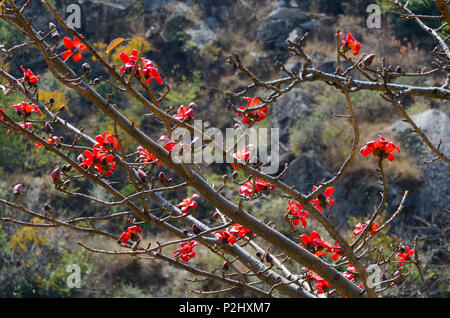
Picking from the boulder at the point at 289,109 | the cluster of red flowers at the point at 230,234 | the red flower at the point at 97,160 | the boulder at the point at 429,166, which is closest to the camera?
the red flower at the point at 97,160

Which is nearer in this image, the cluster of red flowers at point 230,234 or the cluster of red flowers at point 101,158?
the cluster of red flowers at point 101,158

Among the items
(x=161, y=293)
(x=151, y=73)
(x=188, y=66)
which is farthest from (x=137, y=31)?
A: (x=151, y=73)

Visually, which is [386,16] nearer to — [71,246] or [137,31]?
[137,31]

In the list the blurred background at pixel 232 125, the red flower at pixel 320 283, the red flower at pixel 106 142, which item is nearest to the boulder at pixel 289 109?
the blurred background at pixel 232 125

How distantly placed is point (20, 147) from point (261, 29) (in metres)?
6.17

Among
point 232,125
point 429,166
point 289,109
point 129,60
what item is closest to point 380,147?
point 129,60

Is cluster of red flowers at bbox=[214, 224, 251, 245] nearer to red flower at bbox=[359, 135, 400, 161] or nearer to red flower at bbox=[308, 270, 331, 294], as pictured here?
red flower at bbox=[308, 270, 331, 294]

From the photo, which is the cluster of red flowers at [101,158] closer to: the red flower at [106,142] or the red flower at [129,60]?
the red flower at [106,142]

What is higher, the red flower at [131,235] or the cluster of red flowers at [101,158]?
the cluster of red flowers at [101,158]

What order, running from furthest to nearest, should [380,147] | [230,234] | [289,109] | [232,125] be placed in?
[232,125] < [289,109] < [230,234] < [380,147]

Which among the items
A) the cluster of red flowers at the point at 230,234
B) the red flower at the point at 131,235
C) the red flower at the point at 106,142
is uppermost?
the red flower at the point at 106,142

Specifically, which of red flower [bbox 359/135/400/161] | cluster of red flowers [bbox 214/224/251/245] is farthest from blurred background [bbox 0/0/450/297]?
red flower [bbox 359/135/400/161]

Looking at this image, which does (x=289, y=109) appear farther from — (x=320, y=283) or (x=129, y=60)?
(x=129, y=60)
